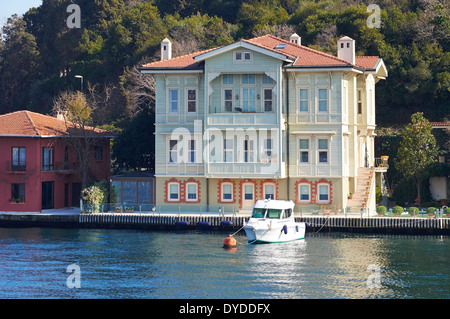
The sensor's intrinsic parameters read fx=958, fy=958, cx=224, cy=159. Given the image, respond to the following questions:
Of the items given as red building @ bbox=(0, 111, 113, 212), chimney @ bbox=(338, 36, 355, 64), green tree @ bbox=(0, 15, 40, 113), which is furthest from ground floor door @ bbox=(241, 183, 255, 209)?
green tree @ bbox=(0, 15, 40, 113)

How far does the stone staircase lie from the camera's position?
63.7 metres

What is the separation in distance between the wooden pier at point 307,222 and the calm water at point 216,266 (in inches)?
35.1

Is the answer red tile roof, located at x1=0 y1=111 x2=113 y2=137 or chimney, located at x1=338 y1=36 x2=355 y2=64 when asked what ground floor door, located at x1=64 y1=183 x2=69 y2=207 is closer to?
red tile roof, located at x1=0 y1=111 x2=113 y2=137

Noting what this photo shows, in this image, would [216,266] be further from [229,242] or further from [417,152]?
[417,152]

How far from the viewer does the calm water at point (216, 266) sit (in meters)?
42.5

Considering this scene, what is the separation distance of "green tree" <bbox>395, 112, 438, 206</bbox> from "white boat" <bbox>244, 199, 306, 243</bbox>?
11677 mm

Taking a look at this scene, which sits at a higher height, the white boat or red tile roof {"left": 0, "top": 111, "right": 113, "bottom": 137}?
red tile roof {"left": 0, "top": 111, "right": 113, "bottom": 137}

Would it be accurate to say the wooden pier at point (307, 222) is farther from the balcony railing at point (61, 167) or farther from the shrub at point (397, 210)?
the balcony railing at point (61, 167)

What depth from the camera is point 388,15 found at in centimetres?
8469

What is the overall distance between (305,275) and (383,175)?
86.0 ft

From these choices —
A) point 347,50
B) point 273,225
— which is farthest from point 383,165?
point 273,225

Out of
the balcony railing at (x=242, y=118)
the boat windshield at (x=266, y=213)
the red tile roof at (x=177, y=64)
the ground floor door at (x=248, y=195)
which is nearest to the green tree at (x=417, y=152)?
the balcony railing at (x=242, y=118)
